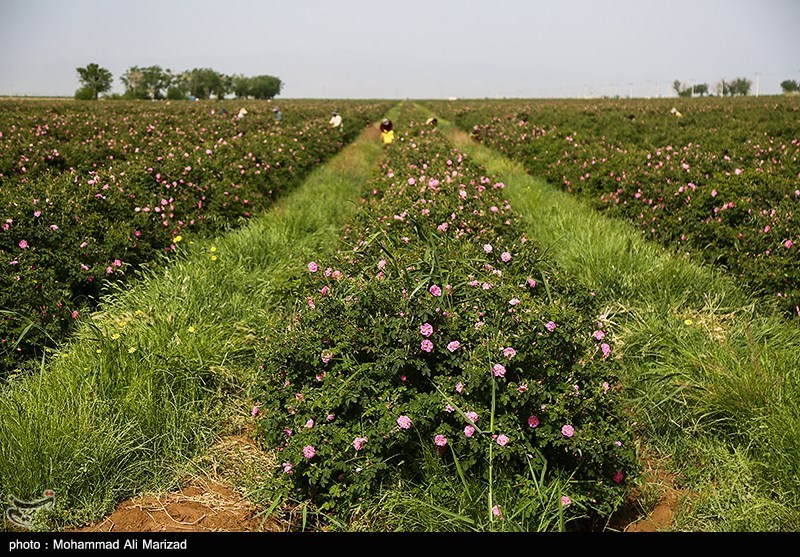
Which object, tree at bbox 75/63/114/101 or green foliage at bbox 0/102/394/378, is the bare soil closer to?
green foliage at bbox 0/102/394/378

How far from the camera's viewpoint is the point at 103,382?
10.6 feet

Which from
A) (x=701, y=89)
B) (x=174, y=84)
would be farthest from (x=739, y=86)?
(x=174, y=84)

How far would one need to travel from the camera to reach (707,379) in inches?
132

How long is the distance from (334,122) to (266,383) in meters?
18.1

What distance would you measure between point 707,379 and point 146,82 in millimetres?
102105

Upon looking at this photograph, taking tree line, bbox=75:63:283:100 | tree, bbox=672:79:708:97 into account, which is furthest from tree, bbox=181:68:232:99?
tree, bbox=672:79:708:97

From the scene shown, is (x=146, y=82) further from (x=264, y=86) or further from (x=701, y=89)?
(x=701, y=89)

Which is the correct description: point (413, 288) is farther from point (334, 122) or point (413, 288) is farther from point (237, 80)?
point (237, 80)

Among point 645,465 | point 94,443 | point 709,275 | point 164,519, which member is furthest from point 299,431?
point 709,275

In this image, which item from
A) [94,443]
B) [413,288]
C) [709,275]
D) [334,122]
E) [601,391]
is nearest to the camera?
[601,391]

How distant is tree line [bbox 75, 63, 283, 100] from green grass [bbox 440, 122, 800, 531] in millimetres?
66251

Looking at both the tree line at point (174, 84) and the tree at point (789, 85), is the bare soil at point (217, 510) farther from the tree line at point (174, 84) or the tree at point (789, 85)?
the tree at point (789, 85)

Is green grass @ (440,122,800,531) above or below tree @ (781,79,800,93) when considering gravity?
below

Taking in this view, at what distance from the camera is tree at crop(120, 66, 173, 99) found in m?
85.3
